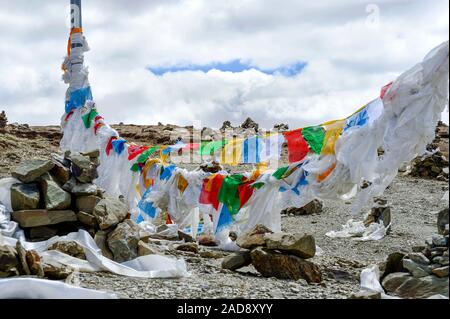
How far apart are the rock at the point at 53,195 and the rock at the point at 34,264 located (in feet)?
5.96

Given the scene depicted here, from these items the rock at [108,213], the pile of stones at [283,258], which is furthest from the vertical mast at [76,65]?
the pile of stones at [283,258]

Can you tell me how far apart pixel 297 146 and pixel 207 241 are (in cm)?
268

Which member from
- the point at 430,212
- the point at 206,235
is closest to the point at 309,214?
the point at 430,212

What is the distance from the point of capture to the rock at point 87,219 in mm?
7957

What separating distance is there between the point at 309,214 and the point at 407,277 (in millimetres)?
8576

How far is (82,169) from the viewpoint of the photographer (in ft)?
28.1

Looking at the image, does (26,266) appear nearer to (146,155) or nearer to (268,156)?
(268,156)

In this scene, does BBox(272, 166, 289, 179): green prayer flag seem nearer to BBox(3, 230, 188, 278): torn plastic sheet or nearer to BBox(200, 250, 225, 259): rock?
BBox(200, 250, 225, 259): rock

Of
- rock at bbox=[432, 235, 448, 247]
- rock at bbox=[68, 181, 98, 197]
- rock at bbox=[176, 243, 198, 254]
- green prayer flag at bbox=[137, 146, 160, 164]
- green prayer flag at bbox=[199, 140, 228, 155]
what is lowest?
rock at bbox=[176, 243, 198, 254]

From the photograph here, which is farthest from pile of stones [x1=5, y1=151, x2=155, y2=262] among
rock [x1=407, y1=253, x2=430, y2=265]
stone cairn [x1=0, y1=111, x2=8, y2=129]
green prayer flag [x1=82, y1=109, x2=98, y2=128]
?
stone cairn [x1=0, y1=111, x2=8, y2=129]

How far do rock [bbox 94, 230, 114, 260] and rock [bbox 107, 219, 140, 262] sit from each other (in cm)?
8

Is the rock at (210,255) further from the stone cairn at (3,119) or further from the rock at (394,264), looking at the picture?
the stone cairn at (3,119)

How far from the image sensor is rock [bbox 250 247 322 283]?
6.99 meters
